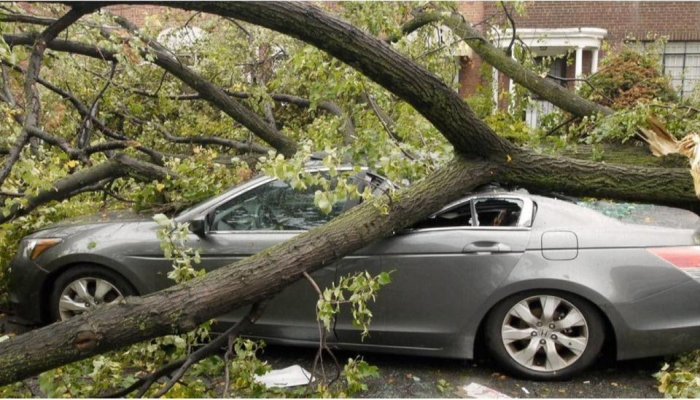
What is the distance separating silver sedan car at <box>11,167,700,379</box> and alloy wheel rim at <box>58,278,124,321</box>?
0.20 m

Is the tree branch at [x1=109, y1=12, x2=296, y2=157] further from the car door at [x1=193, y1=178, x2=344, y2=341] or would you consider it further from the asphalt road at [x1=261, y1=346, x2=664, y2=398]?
the asphalt road at [x1=261, y1=346, x2=664, y2=398]

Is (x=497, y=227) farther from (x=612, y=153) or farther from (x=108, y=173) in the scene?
(x=108, y=173)

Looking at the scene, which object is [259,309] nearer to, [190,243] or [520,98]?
[190,243]

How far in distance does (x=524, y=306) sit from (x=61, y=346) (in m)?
2.86

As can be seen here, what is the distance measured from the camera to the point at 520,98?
7.57 metres

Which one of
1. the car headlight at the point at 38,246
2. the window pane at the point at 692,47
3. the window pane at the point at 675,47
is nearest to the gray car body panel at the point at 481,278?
the car headlight at the point at 38,246

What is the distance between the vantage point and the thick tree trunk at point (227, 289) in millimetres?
2967

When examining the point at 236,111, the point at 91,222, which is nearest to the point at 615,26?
the point at 236,111

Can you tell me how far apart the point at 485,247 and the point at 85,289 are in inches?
117

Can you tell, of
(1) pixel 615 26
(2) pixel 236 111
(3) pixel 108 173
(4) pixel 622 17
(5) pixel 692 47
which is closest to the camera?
(3) pixel 108 173

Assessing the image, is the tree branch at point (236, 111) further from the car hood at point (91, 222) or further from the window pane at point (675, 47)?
the window pane at point (675, 47)

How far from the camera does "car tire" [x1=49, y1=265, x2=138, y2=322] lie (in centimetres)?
476

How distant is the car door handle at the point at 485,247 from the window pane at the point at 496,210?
0.26 metres

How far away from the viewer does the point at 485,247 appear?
4.30 m
